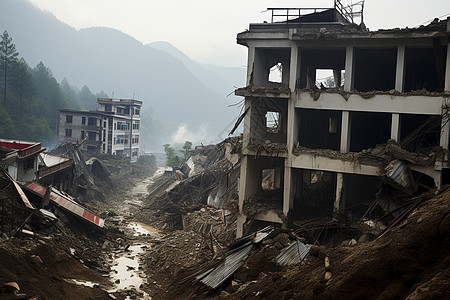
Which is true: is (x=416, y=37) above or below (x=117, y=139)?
above

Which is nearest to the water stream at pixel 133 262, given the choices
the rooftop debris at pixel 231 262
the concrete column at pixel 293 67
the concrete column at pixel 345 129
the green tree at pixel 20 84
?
the rooftop debris at pixel 231 262

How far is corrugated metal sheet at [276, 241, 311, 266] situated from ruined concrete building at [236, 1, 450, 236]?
6.49 metres

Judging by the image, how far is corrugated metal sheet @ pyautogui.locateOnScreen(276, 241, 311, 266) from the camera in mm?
12234

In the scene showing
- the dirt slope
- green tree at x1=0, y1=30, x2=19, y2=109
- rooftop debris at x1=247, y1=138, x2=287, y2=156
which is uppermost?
green tree at x1=0, y1=30, x2=19, y2=109

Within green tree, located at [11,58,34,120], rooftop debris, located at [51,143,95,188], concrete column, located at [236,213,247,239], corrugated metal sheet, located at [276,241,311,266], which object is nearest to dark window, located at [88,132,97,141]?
rooftop debris, located at [51,143,95,188]

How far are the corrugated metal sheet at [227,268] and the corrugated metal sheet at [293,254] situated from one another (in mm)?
1247

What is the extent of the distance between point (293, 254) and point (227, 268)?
7.01ft

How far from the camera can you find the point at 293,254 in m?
12.5

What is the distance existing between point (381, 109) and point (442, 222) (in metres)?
12.0

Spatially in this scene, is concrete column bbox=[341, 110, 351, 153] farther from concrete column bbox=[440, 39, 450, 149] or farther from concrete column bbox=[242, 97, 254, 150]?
concrete column bbox=[242, 97, 254, 150]

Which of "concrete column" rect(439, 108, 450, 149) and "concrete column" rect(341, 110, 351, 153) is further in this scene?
"concrete column" rect(341, 110, 351, 153)

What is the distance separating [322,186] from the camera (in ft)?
81.6

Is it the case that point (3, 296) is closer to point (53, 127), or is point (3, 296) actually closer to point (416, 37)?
point (416, 37)

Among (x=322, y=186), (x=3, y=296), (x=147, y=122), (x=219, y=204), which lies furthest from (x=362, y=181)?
(x=147, y=122)
